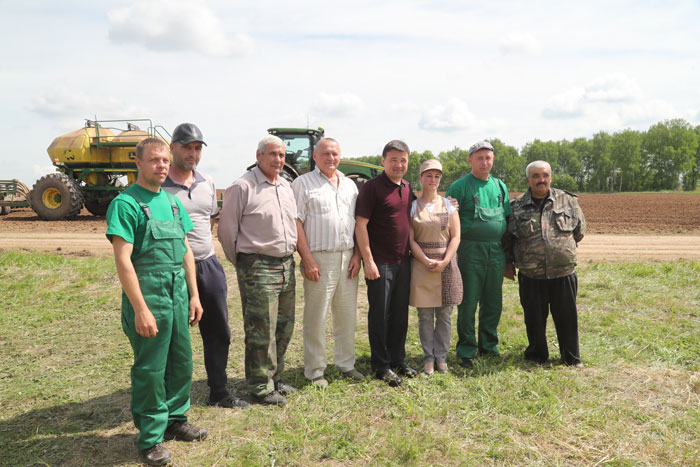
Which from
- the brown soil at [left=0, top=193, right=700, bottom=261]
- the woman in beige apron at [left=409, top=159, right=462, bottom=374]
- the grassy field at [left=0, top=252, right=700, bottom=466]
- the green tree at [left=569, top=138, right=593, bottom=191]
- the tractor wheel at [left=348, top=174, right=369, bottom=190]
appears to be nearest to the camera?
the grassy field at [left=0, top=252, right=700, bottom=466]

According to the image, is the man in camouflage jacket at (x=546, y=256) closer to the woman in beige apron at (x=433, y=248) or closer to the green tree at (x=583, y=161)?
the woman in beige apron at (x=433, y=248)

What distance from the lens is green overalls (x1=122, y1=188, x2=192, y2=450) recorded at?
9.04ft

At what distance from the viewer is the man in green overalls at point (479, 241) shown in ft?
14.0

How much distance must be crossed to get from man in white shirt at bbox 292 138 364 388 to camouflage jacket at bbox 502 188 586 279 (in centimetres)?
159

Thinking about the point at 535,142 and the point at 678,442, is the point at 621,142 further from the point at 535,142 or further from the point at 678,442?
the point at 678,442

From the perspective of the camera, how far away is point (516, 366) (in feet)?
14.1

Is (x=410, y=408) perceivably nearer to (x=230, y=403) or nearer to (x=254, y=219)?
(x=230, y=403)

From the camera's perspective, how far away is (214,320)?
3441 millimetres

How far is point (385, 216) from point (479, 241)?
1028 mm

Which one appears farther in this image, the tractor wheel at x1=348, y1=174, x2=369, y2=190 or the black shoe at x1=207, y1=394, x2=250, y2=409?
the tractor wheel at x1=348, y1=174, x2=369, y2=190

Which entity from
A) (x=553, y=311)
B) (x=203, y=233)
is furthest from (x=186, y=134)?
(x=553, y=311)

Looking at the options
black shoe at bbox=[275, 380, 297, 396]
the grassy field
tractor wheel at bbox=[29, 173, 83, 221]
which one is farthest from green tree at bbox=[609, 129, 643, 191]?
black shoe at bbox=[275, 380, 297, 396]

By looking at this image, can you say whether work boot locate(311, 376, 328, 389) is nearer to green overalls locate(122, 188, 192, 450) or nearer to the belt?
the belt

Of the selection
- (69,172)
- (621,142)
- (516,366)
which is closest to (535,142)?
(621,142)
